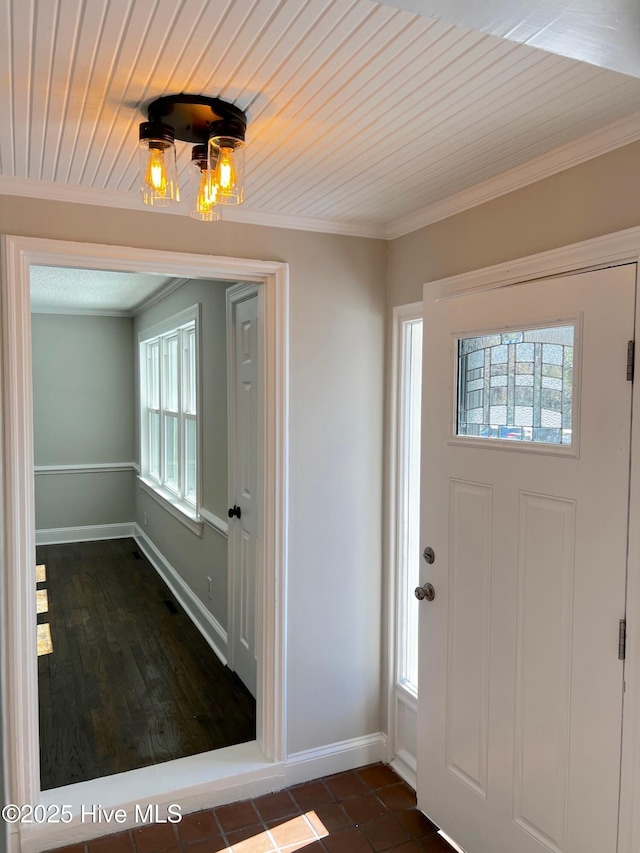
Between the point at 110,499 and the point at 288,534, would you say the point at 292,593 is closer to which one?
the point at 288,534

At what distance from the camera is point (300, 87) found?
140 cm

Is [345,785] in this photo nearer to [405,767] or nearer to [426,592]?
[405,767]

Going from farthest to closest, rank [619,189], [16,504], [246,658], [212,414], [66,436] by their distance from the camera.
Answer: [66,436] < [212,414] < [246,658] < [16,504] < [619,189]

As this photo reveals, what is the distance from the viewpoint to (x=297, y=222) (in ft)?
8.14

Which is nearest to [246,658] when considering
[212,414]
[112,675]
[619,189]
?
[112,675]

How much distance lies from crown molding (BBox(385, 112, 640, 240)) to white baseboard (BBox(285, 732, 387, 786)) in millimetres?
2212

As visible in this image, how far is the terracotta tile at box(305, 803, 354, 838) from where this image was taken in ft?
7.57

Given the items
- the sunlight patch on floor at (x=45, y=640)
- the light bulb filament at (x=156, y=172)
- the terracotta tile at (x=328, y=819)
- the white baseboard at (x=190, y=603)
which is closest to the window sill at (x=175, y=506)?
the white baseboard at (x=190, y=603)

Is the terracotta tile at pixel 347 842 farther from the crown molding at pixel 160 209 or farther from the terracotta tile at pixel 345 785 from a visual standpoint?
the crown molding at pixel 160 209

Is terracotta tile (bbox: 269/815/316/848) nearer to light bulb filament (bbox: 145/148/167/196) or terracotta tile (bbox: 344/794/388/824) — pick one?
terracotta tile (bbox: 344/794/388/824)

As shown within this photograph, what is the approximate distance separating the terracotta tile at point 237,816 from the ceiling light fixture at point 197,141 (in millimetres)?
2228

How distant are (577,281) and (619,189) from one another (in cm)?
25

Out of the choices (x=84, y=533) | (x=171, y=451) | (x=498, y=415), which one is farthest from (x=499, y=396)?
(x=84, y=533)

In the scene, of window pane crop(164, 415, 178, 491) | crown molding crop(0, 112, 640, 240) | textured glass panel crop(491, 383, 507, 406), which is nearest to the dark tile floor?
textured glass panel crop(491, 383, 507, 406)
